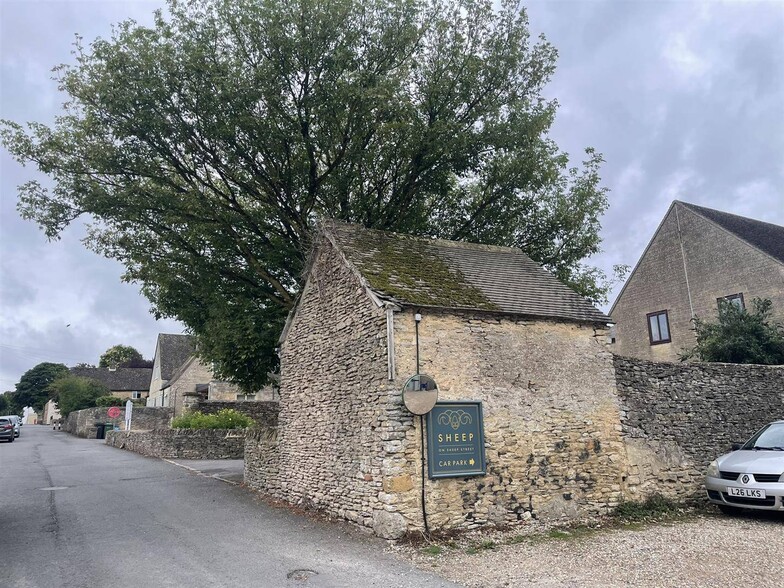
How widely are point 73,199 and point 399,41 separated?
10.1m

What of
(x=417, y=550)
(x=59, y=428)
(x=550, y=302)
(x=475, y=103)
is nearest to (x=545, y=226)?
(x=475, y=103)

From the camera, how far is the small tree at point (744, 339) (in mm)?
19125

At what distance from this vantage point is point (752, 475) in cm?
1015

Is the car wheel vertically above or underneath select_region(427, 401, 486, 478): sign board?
underneath

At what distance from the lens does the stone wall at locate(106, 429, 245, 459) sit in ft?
79.4

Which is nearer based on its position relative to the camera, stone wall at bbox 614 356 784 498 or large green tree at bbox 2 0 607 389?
stone wall at bbox 614 356 784 498

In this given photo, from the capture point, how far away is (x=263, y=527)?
10156 millimetres

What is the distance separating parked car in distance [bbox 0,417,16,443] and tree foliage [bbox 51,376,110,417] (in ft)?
51.4

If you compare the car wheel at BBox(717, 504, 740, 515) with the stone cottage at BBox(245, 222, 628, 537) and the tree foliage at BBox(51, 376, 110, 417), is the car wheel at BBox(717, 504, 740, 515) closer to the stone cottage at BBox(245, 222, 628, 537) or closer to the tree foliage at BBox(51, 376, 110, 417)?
the stone cottage at BBox(245, 222, 628, 537)

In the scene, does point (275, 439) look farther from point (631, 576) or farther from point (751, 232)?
point (751, 232)

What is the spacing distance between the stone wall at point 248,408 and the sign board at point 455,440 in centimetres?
1989

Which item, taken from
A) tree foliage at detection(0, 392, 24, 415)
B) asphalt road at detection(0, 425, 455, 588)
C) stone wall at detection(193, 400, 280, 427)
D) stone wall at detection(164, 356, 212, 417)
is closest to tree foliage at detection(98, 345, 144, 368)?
tree foliage at detection(0, 392, 24, 415)

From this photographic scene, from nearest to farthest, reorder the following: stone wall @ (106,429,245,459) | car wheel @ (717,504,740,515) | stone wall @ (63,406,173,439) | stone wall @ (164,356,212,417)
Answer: car wheel @ (717,504,740,515), stone wall @ (106,429,245,459), stone wall @ (63,406,173,439), stone wall @ (164,356,212,417)

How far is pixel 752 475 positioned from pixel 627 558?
3.94 metres
